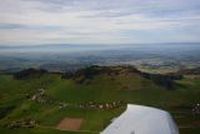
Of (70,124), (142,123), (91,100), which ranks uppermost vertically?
(142,123)

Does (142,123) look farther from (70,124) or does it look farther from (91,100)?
(91,100)

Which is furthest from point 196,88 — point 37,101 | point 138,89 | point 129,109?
point 129,109

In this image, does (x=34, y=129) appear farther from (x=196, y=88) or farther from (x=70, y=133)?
(x=196, y=88)

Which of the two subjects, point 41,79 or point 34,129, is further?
point 41,79

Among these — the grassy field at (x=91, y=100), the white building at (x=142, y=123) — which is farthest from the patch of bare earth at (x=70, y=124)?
the white building at (x=142, y=123)

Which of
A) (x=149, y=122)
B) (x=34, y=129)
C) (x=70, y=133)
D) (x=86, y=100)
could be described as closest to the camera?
(x=149, y=122)

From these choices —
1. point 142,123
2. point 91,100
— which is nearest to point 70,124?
point 91,100
